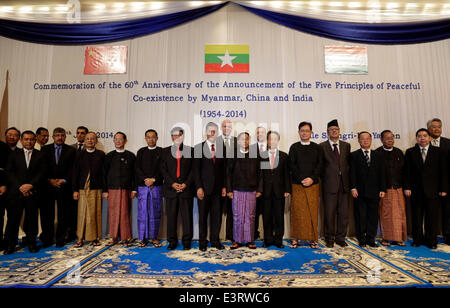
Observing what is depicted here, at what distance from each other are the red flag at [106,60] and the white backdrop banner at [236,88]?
0.09 metres

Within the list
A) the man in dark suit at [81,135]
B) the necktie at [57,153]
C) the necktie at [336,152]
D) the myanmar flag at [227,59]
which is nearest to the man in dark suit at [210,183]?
the myanmar flag at [227,59]

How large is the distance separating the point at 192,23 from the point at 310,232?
3881 millimetres

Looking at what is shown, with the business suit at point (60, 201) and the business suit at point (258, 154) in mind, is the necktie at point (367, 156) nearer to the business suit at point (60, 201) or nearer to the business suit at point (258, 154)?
the business suit at point (258, 154)

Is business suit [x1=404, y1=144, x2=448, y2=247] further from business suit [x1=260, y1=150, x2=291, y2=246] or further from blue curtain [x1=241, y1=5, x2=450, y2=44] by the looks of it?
blue curtain [x1=241, y1=5, x2=450, y2=44]

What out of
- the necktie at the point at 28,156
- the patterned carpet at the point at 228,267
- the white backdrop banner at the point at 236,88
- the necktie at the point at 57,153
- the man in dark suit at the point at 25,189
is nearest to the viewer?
the patterned carpet at the point at 228,267

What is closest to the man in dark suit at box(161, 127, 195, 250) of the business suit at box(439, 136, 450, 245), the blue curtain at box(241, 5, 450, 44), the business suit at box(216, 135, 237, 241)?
the business suit at box(216, 135, 237, 241)

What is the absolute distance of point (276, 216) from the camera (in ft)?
11.2

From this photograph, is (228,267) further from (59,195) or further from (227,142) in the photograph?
(59,195)

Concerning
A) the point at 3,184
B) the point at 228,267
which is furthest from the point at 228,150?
the point at 3,184

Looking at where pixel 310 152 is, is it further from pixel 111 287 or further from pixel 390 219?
pixel 111 287

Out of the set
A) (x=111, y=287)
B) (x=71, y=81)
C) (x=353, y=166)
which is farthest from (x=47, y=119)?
(x=353, y=166)

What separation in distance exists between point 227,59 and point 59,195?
332cm

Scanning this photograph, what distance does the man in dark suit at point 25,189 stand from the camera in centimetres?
322

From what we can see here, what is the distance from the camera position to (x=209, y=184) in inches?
132
